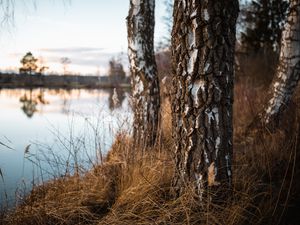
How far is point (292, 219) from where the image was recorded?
104 inches

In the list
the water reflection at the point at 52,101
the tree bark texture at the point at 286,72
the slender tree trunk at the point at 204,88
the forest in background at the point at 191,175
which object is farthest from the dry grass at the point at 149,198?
the tree bark texture at the point at 286,72

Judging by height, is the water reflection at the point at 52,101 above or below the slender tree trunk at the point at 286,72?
below

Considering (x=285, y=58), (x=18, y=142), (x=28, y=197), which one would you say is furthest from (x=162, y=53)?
(x=28, y=197)

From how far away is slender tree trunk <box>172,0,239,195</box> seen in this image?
7.52ft

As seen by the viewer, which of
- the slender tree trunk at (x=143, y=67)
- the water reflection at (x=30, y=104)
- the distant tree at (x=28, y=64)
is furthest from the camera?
the distant tree at (x=28, y=64)

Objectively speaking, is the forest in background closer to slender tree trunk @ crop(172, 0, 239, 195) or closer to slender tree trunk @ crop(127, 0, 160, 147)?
slender tree trunk @ crop(172, 0, 239, 195)

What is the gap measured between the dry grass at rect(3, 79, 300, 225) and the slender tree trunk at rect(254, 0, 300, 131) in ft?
5.40

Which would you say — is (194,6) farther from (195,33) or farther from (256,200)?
(256,200)

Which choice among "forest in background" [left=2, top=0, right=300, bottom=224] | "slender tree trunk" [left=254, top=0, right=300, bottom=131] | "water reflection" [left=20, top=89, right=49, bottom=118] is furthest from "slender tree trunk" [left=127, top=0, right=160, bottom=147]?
"water reflection" [left=20, top=89, right=49, bottom=118]

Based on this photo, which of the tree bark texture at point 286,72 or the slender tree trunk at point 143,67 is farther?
the tree bark texture at point 286,72

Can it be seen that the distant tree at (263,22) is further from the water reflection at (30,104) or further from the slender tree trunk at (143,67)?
the slender tree trunk at (143,67)

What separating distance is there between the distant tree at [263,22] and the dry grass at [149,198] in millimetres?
14871

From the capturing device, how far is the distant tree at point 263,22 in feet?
56.2

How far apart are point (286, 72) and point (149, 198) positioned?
4.04m
